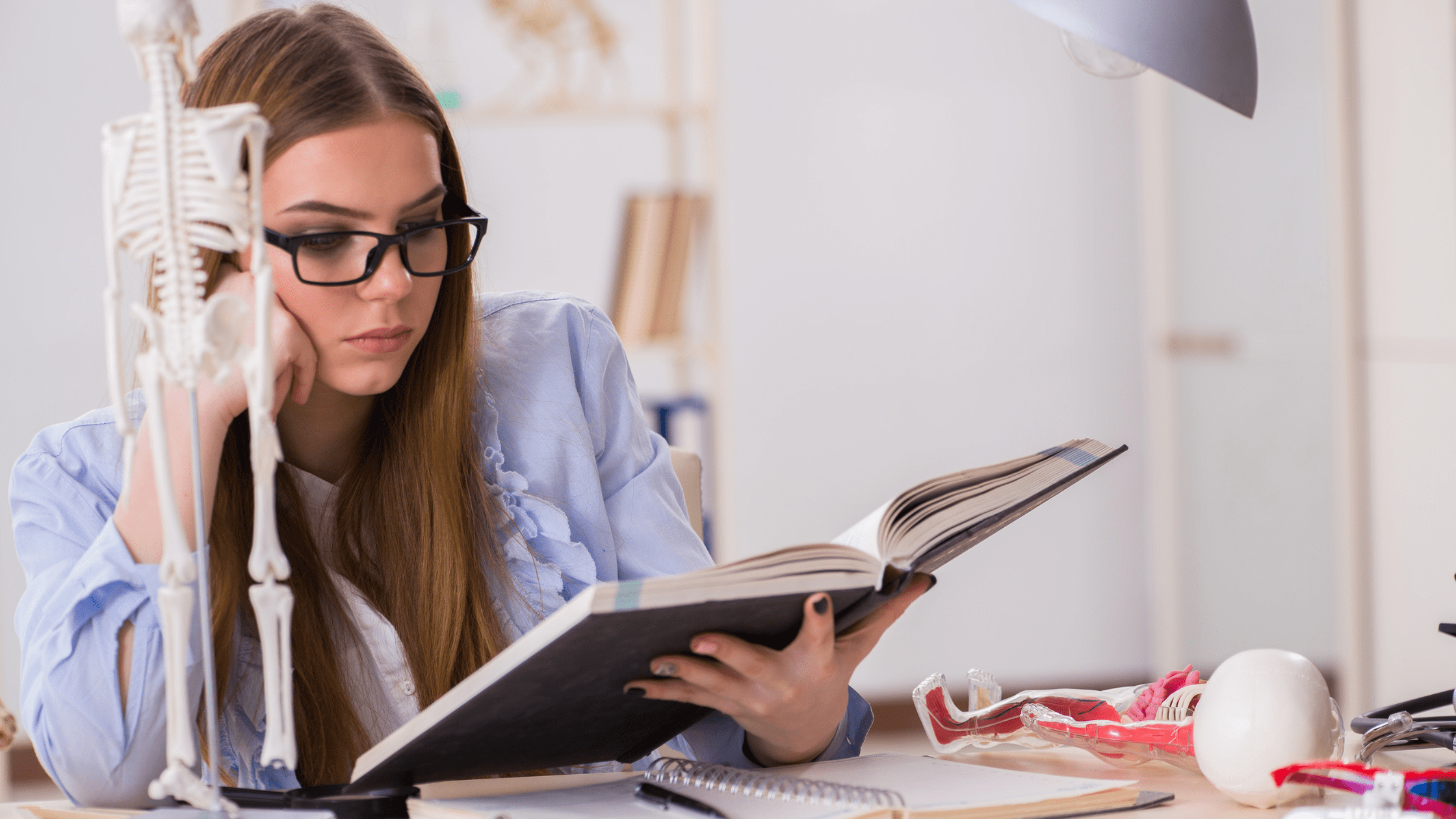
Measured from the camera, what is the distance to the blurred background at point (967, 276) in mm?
2744

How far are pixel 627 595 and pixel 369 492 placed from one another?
59 centimetres

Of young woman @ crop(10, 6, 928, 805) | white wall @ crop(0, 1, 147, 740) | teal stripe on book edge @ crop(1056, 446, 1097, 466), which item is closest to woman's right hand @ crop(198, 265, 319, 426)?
young woman @ crop(10, 6, 928, 805)

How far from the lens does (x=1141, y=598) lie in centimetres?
360

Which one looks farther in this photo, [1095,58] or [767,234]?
[767,234]

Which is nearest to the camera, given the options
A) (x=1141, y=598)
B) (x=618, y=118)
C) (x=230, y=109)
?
(x=230, y=109)

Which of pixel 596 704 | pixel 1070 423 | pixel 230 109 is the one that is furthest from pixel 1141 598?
pixel 230 109

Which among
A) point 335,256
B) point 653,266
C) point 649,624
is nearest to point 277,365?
point 335,256

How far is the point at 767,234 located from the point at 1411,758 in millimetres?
2696

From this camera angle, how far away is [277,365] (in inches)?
36.1

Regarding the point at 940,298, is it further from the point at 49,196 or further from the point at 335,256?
the point at 335,256

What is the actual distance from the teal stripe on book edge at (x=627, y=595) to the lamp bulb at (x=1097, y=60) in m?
0.58

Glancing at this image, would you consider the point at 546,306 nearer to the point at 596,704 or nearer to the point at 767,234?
the point at 596,704

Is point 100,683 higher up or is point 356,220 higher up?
point 356,220

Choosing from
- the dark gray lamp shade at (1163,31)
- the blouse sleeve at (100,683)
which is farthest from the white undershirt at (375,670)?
the dark gray lamp shade at (1163,31)
